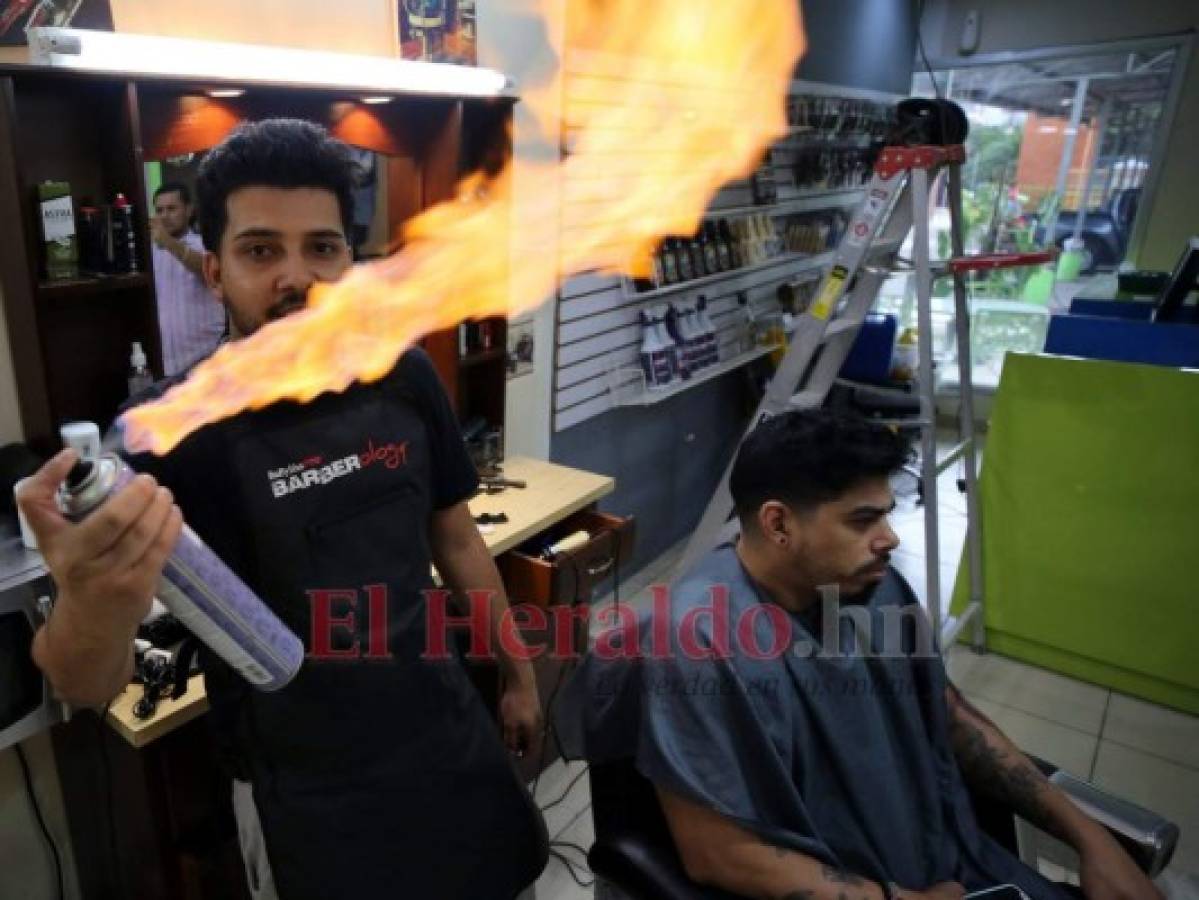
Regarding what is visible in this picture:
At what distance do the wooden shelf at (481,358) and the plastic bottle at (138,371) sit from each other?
935 millimetres

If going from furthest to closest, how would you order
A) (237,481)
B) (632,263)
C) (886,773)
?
(632,263), (886,773), (237,481)

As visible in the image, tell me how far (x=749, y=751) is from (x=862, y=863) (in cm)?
30

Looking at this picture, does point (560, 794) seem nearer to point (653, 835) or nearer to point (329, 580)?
point (653, 835)

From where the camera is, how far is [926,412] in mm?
2865

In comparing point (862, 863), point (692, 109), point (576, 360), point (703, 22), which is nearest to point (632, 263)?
point (576, 360)

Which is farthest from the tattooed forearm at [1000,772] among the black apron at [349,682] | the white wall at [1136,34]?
the white wall at [1136,34]

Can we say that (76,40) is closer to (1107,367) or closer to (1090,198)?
(1107,367)

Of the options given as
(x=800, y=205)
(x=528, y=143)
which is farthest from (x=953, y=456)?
(x=800, y=205)

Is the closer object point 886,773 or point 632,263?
point 886,773

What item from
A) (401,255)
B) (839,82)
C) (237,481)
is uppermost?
(839,82)

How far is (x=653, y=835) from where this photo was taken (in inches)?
55.5

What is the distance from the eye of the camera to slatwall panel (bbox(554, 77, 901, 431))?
9.78 ft

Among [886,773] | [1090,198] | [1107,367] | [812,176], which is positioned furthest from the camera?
[1090,198]

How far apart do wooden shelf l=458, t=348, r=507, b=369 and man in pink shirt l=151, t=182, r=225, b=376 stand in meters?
0.79
